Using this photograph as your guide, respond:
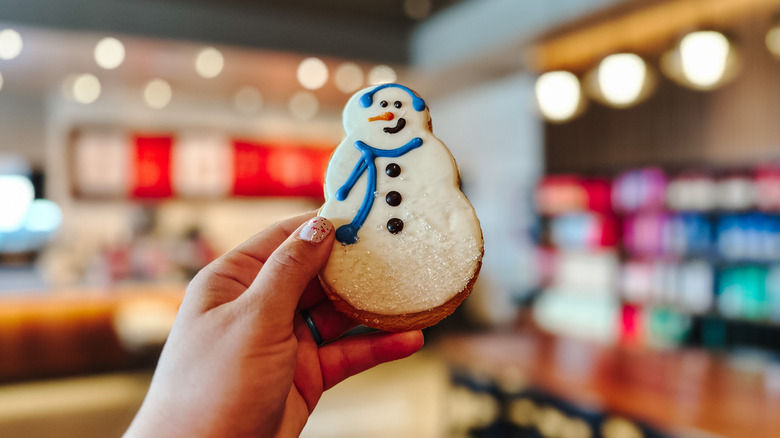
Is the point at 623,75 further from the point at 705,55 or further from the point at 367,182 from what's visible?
the point at 367,182

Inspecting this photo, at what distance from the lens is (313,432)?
4078mm

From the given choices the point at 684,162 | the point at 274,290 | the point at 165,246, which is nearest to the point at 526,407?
the point at 274,290

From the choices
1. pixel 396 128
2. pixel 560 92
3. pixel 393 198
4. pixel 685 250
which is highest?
pixel 560 92

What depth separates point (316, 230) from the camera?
0.99m

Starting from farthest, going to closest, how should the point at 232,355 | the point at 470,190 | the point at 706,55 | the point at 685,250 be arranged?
the point at 470,190
the point at 685,250
the point at 706,55
the point at 232,355

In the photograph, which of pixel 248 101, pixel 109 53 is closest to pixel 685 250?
pixel 109 53

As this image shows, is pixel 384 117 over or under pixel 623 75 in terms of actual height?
under

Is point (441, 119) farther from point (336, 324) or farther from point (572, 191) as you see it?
point (336, 324)

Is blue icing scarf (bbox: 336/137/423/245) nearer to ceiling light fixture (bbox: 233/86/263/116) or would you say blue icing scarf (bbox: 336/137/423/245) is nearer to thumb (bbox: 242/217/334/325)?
thumb (bbox: 242/217/334/325)

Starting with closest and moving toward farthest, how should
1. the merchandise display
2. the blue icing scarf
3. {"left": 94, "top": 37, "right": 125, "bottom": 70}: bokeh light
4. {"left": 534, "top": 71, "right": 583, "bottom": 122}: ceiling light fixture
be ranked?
the blue icing scarf < {"left": 534, "top": 71, "right": 583, "bottom": 122}: ceiling light fixture < the merchandise display < {"left": 94, "top": 37, "right": 125, "bottom": 70}: bokeh light

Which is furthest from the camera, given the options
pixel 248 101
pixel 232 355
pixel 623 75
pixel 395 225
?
pixel 248 101

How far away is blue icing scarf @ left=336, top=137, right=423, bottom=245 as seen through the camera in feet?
3.46

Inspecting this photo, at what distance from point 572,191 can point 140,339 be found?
14.0ft

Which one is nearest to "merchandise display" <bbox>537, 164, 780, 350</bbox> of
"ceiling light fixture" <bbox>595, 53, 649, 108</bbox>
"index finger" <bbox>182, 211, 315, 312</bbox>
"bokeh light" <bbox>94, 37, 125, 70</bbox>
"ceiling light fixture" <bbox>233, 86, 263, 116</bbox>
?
"ceiling light fixture" <bbox>595, 53, 649, 108</bbox>
